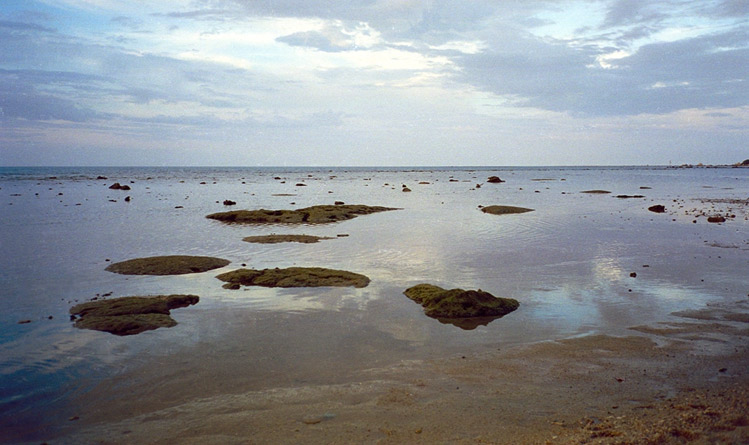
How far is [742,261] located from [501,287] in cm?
1026

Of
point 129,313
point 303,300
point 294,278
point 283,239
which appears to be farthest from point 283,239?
point 129,313

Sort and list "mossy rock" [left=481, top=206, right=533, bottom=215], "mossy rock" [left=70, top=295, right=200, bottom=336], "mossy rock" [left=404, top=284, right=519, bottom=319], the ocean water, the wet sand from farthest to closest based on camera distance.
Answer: "mossy rock" [left=481, top=206, right=533, bottom=215] → "mossy rock" [left=404, top=284, right=519, bottom=319] → "mossy rock" [left=70, top=295, right=200, bottom=336] → the ocean water → the wet sand

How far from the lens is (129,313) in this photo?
11602 mm

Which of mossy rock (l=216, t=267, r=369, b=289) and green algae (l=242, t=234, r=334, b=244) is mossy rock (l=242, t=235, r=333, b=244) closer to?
green algae (l=242, t=234, r=334, b=244)

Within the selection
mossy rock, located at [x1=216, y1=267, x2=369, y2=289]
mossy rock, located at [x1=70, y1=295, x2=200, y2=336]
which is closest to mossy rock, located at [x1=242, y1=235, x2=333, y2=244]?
mossy rock, located at [x1=216, y1=267, x2=369, y2=289]

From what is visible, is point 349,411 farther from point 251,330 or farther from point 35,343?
point 35,343

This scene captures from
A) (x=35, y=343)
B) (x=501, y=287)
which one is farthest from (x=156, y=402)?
(x=501, y=287)

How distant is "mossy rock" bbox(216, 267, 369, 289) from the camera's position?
1463 centimetres

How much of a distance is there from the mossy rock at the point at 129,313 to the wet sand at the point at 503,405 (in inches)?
167

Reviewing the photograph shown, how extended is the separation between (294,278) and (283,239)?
860 cm

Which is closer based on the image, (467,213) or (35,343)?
(35,343)

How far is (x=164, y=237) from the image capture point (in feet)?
81.6

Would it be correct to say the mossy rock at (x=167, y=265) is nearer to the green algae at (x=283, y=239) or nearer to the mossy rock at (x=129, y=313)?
the mossy rock at (x=129, y=313)

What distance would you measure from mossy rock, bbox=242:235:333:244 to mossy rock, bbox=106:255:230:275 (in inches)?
184
